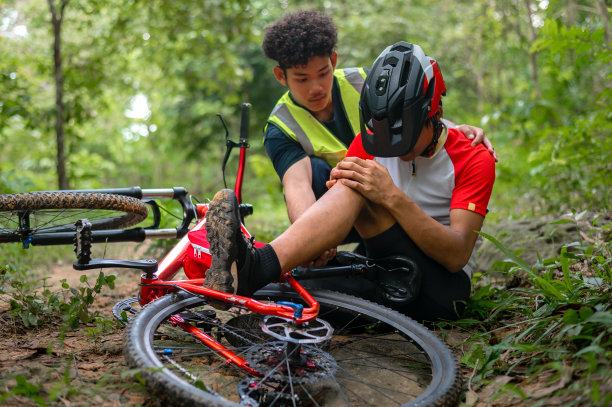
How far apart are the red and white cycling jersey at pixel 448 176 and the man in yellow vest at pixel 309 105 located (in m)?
0.51

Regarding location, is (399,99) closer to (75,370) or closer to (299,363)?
(299,363)

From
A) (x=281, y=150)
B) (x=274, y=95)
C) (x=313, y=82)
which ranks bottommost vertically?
(x=281, y=150)

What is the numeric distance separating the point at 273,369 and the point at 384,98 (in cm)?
126

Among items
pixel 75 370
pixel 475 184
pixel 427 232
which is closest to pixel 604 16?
pixel 475 184

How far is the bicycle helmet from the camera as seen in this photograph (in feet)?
7.09

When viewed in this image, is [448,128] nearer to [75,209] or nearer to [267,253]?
[267,253]

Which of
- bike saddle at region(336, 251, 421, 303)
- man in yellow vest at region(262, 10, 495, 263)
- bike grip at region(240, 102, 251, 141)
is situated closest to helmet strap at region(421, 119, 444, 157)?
bike saddle at region(336, 251, 421, 303)

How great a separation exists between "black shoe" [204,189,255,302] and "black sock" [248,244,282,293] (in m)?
0.03

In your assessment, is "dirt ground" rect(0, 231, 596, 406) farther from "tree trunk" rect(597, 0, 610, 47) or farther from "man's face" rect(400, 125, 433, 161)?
"tree trunk" rect(597, 0, 610, 47)

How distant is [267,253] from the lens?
6.23ft

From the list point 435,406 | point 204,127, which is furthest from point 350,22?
point 435,406

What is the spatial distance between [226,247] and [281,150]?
136 centimetres

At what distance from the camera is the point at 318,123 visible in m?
3.06

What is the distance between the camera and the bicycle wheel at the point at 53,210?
2.13m
